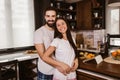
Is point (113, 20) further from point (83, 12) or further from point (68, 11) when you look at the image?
point (68, 11)

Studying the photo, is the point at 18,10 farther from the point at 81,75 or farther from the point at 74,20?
the point at 81,75

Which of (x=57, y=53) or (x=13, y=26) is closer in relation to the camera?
(x=57, y=53)

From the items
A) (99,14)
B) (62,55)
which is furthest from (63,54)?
(99,14)

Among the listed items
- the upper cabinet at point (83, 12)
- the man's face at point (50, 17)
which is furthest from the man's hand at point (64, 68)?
the upper cabinet at point (83, 12)

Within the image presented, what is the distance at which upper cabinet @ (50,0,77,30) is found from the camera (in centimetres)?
370

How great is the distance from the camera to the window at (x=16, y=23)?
3162 mm

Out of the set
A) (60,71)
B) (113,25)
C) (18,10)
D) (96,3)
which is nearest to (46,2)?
(18,10)

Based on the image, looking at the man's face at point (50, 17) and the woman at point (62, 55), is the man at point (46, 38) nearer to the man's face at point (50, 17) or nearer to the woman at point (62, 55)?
the man's face at point (50, 17)

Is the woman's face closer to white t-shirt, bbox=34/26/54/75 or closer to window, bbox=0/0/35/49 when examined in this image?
white t-shirt, bbox=34/26/54/75

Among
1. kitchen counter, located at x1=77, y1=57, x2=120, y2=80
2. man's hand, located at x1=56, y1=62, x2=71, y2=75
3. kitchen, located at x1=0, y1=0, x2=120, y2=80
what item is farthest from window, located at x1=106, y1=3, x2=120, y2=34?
man's hand, located at x1=56, y1=62, x2=71, y2=75

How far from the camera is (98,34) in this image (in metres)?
3.59

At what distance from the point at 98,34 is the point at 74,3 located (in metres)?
1.11

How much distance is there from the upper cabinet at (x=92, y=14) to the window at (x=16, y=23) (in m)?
1.28

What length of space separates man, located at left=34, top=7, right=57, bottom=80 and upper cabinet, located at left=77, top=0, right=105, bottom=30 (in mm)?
2249
